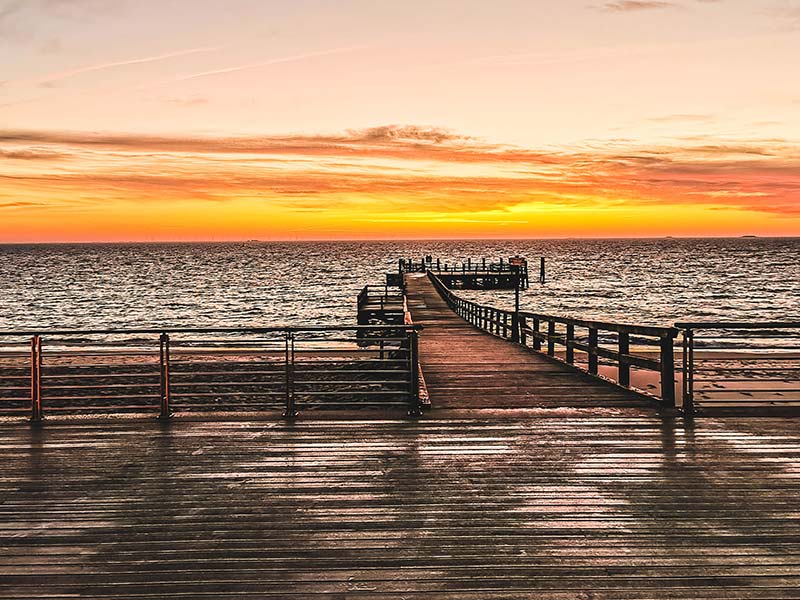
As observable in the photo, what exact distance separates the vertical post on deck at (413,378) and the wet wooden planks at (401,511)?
0.64 meters

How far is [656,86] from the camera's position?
68.3 ft

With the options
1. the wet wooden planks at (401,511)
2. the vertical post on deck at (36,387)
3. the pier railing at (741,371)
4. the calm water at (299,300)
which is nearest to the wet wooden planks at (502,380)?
the pier railing at (741,371)

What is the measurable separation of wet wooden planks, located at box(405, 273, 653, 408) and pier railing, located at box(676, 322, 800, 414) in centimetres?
94

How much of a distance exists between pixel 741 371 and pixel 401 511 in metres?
4.92

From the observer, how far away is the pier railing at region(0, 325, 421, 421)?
8023 millimetres

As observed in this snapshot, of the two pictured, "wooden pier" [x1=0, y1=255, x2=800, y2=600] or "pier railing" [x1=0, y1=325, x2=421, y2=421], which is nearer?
"wooden pier" [x1=0, y1=255, x2=800, y2=600]

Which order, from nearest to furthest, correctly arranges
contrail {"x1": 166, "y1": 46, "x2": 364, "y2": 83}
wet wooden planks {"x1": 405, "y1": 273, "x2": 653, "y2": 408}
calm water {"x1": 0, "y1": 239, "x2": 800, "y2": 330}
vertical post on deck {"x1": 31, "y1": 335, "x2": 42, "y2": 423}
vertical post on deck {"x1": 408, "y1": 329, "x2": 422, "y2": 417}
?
vertical post on deck {"x1": 31, "y1": 335, "x2": 42, "y2": 423}, vertical post on deck {"x1": 408, "y1": 329, "x2": 422, "y2": 417}, wet wooden planks {"x1": 405, "y1": 273, "x2": 653, "y2": 408}, contrail {"x1": 166, "y1": 46, "x2": 364, "y2": 83}, calm water {"x1": 0, "y1": 239, "x2": 800, "y2": 330}

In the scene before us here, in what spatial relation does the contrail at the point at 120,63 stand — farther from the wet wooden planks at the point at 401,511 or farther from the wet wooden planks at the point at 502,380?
the wet wooden planks at the point at 401,511

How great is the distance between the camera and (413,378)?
8.32m

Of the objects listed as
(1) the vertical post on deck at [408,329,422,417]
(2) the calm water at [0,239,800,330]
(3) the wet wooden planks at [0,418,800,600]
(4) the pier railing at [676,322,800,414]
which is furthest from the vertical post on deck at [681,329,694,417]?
(2) the calm water at [0,239,800,330]

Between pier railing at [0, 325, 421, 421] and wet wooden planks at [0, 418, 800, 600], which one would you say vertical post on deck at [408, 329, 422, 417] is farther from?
wet wooden planks at [0, 418, 800, 600]

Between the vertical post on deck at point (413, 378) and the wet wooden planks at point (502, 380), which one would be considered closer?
the vertical post on deck at point (413, 378)

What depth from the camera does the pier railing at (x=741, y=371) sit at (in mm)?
8164

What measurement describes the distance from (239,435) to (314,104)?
698 inches
